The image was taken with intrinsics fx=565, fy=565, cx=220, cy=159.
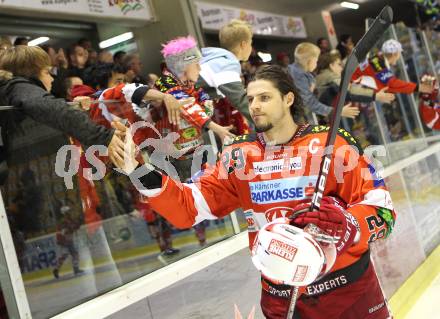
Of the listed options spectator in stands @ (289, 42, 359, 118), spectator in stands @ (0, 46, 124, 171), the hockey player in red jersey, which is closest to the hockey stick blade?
the hockey player in red jersey

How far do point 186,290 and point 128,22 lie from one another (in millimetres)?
3634

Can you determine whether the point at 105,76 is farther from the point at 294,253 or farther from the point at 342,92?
the point at 294,253

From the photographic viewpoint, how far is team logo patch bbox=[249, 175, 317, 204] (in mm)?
1717

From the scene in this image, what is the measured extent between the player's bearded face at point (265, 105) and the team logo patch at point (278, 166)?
0.11 meters

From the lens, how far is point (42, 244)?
1875 millimetres

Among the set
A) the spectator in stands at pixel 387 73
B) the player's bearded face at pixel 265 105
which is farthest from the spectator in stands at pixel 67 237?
the spectator in stands at pixel 387 73

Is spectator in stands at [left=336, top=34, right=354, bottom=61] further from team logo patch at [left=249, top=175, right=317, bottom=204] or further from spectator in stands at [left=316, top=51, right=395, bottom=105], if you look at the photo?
team logo patch at [left=249, top=175, right=317, bottom=204]

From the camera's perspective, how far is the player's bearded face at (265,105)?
1795 mm

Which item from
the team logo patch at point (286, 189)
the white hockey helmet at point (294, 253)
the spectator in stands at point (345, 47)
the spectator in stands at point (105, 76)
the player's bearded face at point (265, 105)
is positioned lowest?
the white hockey helmet at point (294, 253)

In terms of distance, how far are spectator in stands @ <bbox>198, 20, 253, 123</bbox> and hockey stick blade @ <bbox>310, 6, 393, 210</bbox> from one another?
46.0 inches

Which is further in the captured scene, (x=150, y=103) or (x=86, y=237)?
(x=150, y=103)

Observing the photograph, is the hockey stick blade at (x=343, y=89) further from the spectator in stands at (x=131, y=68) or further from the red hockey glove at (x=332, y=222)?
the spectator in stands at (x=131, y=68)

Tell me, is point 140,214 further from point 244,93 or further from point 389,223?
point 389,223

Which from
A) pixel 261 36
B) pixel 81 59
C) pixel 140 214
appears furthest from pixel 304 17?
pixel 140 214
